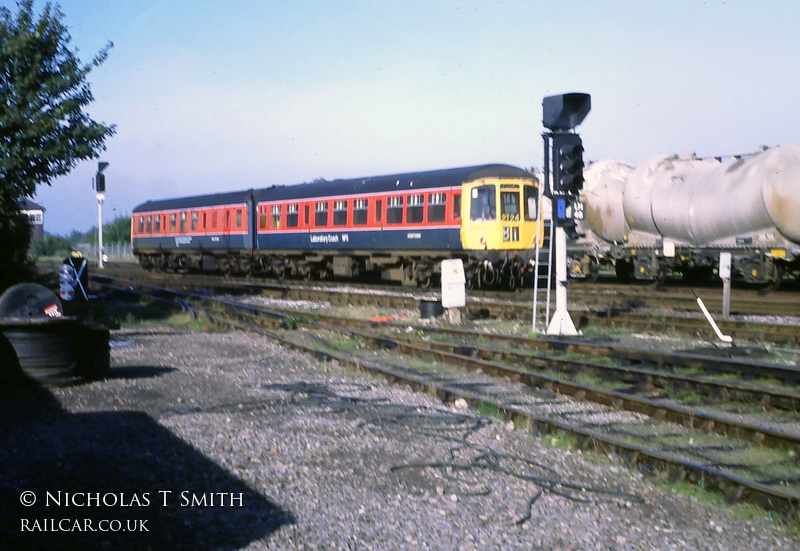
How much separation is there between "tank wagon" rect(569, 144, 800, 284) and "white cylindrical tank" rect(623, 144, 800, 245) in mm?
22

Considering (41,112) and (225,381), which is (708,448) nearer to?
(225,381)

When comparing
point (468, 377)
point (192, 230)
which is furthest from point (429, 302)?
point (192, 230)

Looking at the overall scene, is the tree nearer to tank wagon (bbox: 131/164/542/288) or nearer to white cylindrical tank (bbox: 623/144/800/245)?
tank wagon (bbox: 131/164/542/288)

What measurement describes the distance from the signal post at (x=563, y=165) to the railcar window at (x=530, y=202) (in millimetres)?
8035

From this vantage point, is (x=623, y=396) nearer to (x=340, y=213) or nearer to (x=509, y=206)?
(x=509, y=206)

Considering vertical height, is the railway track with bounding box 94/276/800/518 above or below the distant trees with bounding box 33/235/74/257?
below

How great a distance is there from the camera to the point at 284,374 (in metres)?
10.7

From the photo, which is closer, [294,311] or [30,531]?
[30,531]

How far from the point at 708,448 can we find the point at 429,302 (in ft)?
32.3

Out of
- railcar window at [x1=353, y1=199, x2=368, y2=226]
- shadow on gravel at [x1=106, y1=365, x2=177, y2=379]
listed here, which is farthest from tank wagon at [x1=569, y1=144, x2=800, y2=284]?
shadow on gravel at [x1=106, y1=365, x2=177, y2=379]

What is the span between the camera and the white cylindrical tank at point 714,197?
18.6 metres

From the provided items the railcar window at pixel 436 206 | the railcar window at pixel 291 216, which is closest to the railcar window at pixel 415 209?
the railcar window at pixel 436 206

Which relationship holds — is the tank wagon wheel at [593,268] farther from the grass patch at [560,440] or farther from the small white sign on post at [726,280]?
the grass patch at [560,440]

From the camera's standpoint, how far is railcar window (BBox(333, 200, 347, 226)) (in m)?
26.1
